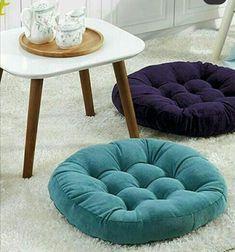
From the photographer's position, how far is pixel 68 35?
7.91ft

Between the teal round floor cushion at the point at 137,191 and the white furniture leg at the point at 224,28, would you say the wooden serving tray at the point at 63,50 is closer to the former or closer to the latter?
the teal round floor cushion at the point at 137,191

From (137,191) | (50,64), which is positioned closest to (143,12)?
(50,64)

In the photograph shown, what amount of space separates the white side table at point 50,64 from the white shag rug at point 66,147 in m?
0.13

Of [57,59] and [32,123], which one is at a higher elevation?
[57,59]

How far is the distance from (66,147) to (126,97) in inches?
12.0

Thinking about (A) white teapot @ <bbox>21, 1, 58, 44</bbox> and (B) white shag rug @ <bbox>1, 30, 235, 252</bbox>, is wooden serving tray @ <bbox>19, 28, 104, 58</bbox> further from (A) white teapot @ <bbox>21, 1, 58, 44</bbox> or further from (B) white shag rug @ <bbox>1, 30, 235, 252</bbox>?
(B) white shag rug @ <bbox>1, 30, 235, 252</bbox>

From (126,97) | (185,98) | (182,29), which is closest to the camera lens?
(126,97)

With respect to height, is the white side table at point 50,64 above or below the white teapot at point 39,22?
below

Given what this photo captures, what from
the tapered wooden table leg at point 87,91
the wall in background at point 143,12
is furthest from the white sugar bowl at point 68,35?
the wall in background at point 143,12

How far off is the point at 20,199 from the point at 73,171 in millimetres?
209

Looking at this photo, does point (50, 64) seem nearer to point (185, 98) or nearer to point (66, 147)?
point (66, 147)

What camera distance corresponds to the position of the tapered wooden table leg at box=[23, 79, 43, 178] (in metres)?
2.33

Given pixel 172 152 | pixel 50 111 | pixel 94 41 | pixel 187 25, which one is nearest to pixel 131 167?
pixel 172 152

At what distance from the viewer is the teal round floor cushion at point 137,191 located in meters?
2.04
